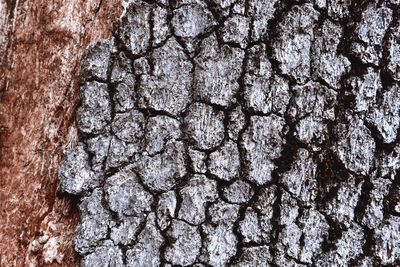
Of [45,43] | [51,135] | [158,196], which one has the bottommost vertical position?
[158,196]

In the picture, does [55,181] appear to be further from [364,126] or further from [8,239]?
[364,126]

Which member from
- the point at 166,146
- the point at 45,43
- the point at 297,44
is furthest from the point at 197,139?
the point at 45,43

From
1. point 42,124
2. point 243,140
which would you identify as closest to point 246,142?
point 243,140

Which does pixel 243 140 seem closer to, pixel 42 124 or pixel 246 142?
pixel 246 142
